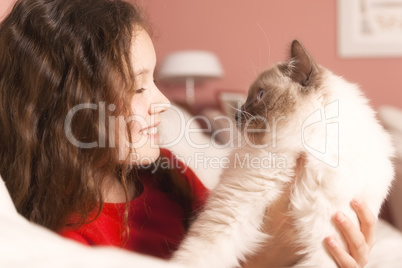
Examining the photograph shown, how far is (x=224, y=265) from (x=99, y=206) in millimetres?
394

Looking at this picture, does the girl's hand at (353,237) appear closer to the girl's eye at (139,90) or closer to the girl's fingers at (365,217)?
the girl's fingers at (365,217)

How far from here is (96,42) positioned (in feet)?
3.35

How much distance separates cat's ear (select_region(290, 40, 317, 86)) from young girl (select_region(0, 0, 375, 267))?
40 centimetres

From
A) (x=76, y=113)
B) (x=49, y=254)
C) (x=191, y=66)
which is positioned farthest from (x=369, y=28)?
(x=49, y=254)

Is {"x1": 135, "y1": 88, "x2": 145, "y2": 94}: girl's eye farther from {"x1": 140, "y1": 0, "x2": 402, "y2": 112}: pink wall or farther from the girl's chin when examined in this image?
{"x1": 140, "y1": 0, "x2": 402, "y2": 112}: pink wall

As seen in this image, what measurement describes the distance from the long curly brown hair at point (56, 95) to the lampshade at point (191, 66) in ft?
7.09

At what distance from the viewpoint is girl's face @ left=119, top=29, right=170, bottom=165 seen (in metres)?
1.06

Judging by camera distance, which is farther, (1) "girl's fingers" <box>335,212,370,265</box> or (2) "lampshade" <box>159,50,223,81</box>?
(2) "lampshade" <box>159,50,223,81</box>

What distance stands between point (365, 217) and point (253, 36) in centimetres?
289

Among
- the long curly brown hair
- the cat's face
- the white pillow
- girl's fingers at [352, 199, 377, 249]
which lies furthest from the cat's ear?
the white pillow

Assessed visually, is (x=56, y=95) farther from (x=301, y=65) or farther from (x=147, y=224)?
(x=301, y=65)

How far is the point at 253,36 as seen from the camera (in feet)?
11.8

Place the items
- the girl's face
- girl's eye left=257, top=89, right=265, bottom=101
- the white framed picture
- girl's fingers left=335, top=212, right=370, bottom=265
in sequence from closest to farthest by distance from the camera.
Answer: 1. girl's fingers left=335, top=212, right=370, bottom=265
2. the girl's face
3. girl's eye left=257, top=89, right=265, bottom=101
4. the white framed picture

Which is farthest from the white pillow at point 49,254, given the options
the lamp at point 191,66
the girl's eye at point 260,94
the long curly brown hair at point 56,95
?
the lamp at point 191,66
